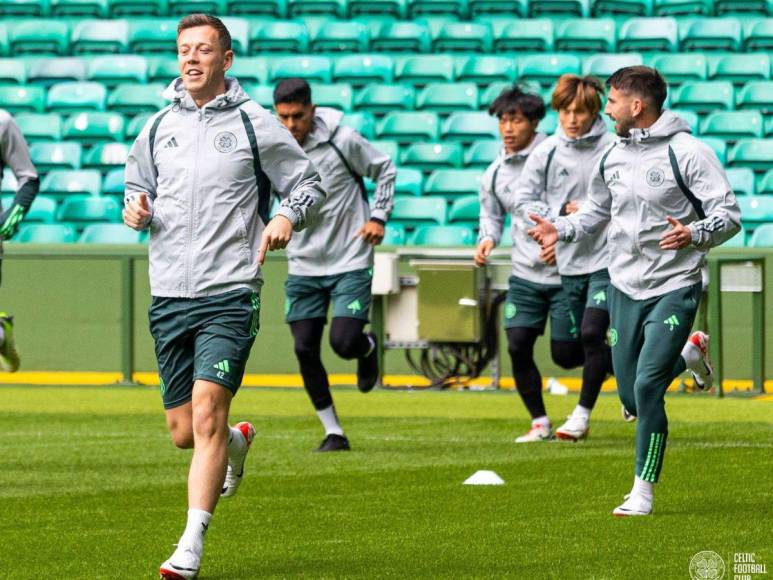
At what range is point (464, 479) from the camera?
29.2 feet

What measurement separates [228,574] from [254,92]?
576 inches

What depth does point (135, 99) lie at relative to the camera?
21.0 m

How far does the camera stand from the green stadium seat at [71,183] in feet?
64.4

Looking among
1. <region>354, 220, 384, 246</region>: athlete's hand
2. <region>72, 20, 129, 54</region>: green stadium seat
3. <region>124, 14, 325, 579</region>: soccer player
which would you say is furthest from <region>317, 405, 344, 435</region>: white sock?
<region>72, 20, 129, 54</region>: green stadium seat

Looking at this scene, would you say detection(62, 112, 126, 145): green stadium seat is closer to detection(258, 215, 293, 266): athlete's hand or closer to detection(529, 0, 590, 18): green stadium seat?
detection(529, 0, 590, 18): green stadium seat

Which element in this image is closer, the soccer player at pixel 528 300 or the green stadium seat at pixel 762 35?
the soccer player at pixel 528 300

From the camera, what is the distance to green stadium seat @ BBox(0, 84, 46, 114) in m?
21.3

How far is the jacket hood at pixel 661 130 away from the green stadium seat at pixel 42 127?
46.8 feet

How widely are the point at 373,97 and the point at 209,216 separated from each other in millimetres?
14319

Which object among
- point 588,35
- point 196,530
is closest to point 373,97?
point 588,35

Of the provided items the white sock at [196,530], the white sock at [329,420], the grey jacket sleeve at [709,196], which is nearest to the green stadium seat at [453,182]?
the white sock at [329,420]

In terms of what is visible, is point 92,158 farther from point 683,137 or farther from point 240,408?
point 683,137

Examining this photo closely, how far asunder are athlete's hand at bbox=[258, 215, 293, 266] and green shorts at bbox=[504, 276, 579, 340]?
5.26 metres

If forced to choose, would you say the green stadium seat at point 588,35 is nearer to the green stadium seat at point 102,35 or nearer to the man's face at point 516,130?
the green stadium seat at point 102,35
